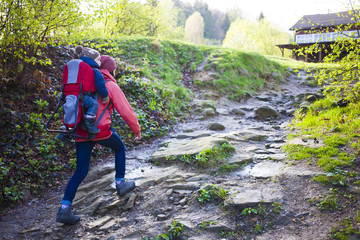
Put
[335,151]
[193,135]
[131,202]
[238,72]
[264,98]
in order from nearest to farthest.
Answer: [131,202] < [335,151] < [193,135] < [264,98] < [238,72]

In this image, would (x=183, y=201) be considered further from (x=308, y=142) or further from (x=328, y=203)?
(x=308, y=142)

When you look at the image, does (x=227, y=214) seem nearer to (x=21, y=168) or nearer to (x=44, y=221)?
(x=44, y=221)

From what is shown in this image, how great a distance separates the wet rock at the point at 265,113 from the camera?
9.47 meters

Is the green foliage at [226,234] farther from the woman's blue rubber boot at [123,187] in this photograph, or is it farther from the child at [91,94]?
the child at [91,94]

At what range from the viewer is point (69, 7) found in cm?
615

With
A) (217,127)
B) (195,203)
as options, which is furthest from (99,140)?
(217,127)

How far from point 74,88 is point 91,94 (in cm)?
24

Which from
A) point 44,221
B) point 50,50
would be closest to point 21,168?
point 44,221

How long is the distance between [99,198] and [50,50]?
6.71m

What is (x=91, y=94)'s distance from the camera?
11.6 feet

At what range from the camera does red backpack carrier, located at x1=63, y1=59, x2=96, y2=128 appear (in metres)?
3.32

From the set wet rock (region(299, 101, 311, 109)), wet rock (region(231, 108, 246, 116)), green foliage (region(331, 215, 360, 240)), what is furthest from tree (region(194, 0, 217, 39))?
green foliage (region(331, 215, 360, 240))

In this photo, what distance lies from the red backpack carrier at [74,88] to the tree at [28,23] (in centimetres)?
275

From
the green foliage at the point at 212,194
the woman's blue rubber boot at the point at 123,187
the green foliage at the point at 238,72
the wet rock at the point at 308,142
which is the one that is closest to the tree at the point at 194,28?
the green foliage at the point at 238,72
